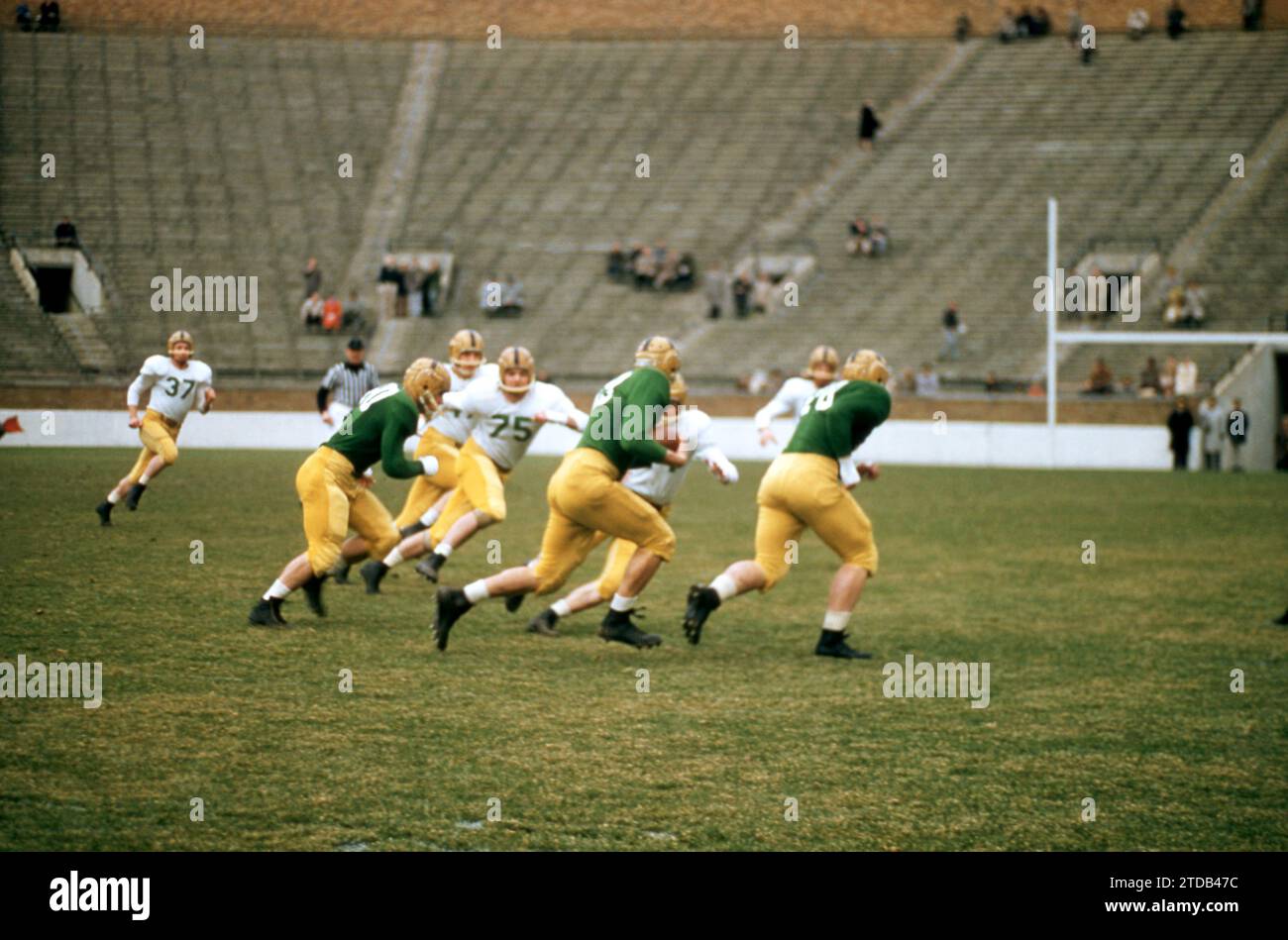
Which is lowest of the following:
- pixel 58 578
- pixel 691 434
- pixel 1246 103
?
pixel 58 578

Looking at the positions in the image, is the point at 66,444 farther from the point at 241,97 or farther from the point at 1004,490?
the point at 241,97

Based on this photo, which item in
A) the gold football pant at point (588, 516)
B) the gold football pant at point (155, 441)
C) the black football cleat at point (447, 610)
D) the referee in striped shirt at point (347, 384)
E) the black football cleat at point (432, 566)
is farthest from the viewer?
the gold football pant at point (155, 441)

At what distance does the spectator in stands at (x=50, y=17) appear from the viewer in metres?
42.9

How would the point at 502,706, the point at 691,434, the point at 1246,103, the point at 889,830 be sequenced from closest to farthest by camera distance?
the point at 889,830, the point at 502,706, the point at 691,434, the point at 1246,103

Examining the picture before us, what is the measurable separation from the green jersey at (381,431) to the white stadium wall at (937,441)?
19407 mm

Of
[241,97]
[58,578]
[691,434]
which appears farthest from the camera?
[241,97]

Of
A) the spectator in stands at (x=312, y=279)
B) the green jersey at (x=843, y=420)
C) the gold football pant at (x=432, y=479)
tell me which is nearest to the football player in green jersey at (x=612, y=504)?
the green jersey at (x=843, y=420)

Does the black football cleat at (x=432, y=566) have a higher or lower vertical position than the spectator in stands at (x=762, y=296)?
lower

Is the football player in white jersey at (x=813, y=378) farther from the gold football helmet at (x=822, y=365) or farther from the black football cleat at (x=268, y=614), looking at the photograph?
the black football cleat at (x=268, y=614)

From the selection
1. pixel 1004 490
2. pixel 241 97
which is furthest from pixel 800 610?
pixel 241 97

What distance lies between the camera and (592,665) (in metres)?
9.61

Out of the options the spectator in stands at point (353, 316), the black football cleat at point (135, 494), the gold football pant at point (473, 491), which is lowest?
the gold football pant at point (473, 491)

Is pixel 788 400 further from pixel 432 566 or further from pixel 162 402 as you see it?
pixel 162 402

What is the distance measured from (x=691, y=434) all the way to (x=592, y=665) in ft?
5.50
